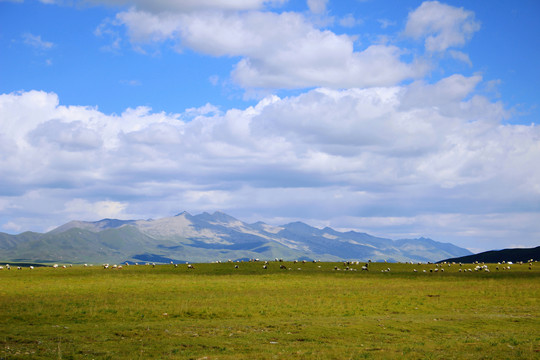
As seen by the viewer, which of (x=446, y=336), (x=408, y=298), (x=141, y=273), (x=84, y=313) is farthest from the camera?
(x=141, y=273)

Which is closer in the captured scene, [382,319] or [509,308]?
[382,319]

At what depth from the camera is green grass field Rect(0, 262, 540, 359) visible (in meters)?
27.1

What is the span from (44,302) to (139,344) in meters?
24.0

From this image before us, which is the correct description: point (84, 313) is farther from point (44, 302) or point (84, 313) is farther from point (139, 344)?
point (139, 344)

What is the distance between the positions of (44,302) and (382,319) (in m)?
33.0

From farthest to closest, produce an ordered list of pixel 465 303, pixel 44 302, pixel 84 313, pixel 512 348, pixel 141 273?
1. pixel 141 273
2. pixel 465 303
3. pixel 44 302
4. pixel 84 313
5. pixel 512 348

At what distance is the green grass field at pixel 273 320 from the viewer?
89.0 feet

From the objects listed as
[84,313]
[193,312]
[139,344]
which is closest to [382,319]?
[193,312]

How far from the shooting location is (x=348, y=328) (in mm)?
35875

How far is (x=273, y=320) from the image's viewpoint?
130ft

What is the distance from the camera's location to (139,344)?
2855 centimetres

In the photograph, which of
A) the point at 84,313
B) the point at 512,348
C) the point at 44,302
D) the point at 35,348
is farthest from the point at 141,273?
the point at 512,348

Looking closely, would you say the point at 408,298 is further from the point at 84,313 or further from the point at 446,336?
the point at 84,313

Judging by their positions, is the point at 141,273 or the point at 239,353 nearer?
the point at 239,353
